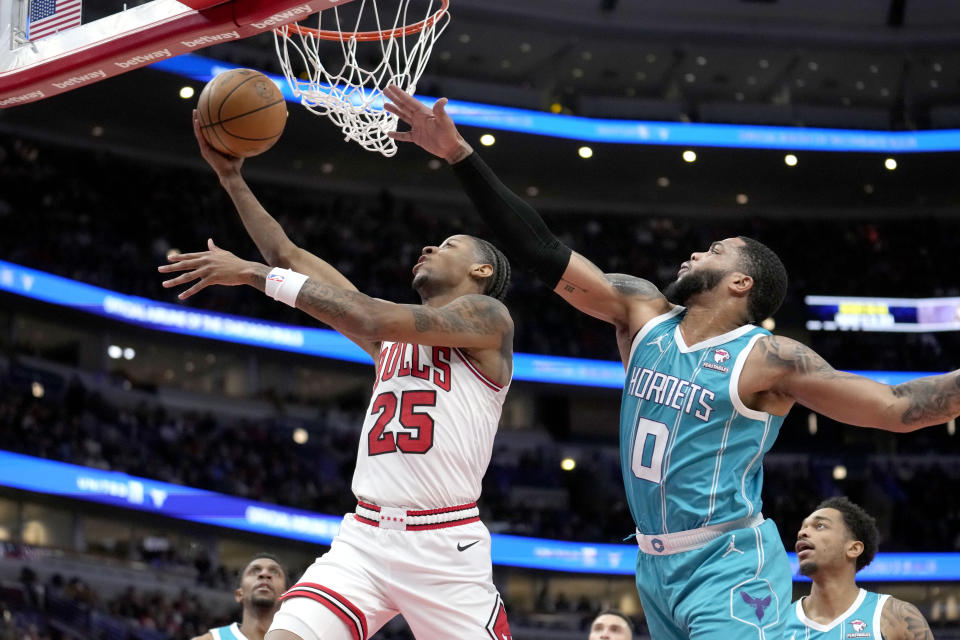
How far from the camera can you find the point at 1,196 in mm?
20750

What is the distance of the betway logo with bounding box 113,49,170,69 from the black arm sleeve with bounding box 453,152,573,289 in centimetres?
196

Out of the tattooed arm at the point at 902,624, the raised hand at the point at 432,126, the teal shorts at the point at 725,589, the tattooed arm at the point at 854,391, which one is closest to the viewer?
the tattooed arm at the point at 854,391

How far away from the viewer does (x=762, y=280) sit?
165 inches

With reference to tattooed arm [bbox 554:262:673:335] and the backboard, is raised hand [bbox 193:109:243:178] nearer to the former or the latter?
the backboard

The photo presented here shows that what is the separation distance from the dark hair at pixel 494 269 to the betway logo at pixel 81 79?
215cm

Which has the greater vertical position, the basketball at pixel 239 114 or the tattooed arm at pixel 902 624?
the basketball at pixel 239 114

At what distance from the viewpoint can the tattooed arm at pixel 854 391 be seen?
11.4 feet

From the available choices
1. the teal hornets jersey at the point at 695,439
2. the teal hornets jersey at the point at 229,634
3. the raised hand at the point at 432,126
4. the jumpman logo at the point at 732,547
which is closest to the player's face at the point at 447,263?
the raised hand at the point at 432,126

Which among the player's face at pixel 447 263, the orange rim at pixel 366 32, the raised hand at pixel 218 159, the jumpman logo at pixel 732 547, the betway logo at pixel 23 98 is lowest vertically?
the jumpman logo at pixel 732 547

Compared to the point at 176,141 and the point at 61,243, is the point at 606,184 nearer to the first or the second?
the point at 176,141

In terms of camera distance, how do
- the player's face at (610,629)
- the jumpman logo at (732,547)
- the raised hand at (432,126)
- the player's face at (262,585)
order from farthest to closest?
1. the player's face at (262,585)
2. the player's face at (610,629)
3. the raised hand at (432,126)
4. the jumpman logo at (732,547)

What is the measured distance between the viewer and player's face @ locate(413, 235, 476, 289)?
478 centimetres

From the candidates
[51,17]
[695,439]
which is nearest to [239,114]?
[51,17]

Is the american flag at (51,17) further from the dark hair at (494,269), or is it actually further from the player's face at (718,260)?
the player's face at (718,260)
